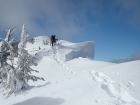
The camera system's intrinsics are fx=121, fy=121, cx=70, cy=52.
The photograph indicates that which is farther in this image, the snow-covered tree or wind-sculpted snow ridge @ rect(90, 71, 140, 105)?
the snow-covered tree

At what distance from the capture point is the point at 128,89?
980cm

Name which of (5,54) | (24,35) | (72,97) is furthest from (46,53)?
(72,97)

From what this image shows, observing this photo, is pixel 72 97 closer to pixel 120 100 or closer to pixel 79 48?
pixel 120 100

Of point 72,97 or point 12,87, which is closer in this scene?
point 72,97

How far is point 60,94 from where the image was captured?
1096cm

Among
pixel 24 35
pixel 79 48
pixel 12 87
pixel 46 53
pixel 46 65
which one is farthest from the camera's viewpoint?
pixel 79 48

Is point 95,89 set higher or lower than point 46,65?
lower

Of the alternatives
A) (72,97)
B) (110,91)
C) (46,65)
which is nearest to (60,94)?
(72,97)

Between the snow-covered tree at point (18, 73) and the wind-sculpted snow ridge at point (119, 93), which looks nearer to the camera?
the wind-sculpted snow ridge at point (119, 93)

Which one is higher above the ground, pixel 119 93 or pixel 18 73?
pixel 18 73

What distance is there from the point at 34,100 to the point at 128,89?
8.27 m

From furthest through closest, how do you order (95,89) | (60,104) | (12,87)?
1. (12,87)
2. (95,89)
3. (60,104)

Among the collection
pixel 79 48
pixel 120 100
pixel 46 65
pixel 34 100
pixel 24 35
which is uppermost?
pixel 79 48

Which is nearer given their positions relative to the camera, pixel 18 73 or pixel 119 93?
pixel 119 93
